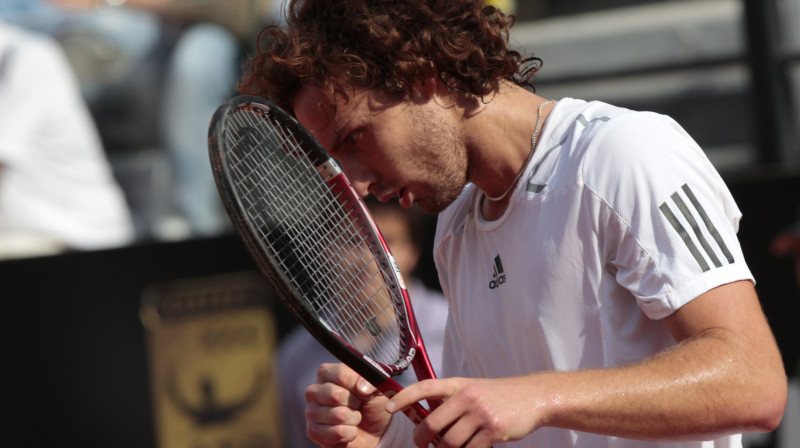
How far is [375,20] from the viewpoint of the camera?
77.9 inches

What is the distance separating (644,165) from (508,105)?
0.42 meters

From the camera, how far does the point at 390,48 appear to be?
6.42 ft

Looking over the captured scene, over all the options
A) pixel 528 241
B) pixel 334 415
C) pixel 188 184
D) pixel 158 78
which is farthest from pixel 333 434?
pixel 158 78

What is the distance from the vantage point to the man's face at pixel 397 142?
77.9 inches

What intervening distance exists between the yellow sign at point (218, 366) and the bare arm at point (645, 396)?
10.7 feet

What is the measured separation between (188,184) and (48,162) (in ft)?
2.32

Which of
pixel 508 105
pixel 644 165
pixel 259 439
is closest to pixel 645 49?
pixel 259 439

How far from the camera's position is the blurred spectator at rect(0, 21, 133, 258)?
4.79 meters

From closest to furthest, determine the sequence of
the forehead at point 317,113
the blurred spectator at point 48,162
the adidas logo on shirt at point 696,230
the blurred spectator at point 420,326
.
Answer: the adidas logo on shirt at point 696,230, the forehead at point 317,113, the blurred spectator at point 420,326, the blurred spectator at point 48,162

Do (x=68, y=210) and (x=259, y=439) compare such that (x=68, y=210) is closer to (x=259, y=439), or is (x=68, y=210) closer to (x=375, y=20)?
(x=259, y=439)

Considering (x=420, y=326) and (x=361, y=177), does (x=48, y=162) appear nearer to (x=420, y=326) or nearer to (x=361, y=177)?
(x=420, y=326)

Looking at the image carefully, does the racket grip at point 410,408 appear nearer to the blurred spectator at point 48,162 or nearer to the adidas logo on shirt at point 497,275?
the adidas logo on shirt at point 497,275

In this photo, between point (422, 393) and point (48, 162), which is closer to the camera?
point (422, 393)

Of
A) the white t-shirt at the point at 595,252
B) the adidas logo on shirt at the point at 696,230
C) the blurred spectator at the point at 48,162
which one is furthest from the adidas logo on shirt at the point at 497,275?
the blurred spectator at the point at 48,162
